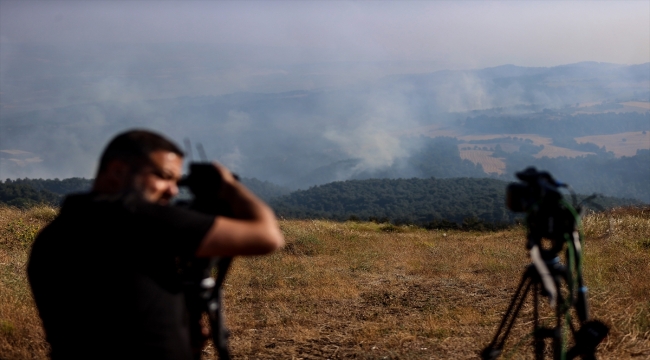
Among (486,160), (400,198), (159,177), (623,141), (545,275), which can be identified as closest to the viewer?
(159,177)

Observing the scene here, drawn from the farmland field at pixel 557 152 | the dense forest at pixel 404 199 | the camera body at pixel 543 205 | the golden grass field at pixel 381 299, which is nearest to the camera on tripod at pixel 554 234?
the camera body at pixel 543 205

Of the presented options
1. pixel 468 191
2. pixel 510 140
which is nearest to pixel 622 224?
pixel 468 191

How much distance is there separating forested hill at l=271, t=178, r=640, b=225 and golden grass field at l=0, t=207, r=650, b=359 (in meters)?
71.1

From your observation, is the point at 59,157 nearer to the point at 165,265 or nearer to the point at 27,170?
the point at 27,170

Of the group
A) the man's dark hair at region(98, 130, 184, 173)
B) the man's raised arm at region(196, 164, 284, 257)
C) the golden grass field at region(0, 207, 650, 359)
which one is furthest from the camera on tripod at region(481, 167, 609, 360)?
the man's dark hair at region(98, 130, 184, 173)

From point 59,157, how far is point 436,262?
13359 centimetres

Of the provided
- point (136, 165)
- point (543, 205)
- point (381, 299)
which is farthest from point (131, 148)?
point (381, 299)

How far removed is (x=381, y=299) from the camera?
7.61 m

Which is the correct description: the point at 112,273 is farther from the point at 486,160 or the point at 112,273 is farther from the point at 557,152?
the point at 557,152

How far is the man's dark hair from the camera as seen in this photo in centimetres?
210

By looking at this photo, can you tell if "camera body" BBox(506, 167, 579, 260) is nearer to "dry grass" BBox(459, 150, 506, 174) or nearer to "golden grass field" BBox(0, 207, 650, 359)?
"golden grass field" BBox(0, 207, 650, 359)

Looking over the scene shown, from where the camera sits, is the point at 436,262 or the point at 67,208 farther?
the point at 436,262

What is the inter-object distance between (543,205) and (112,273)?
2.26 meters

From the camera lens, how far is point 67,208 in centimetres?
206
